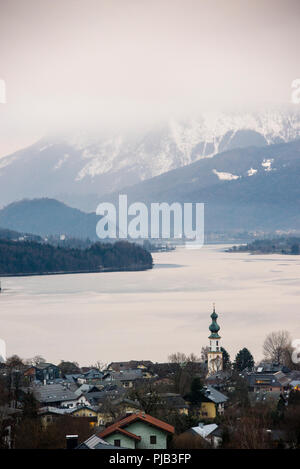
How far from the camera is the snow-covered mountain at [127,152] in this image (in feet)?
434

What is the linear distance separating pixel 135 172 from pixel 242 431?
13297 centimetres

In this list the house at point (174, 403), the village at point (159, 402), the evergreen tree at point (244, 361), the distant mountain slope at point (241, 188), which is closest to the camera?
the village at point (159, 402)

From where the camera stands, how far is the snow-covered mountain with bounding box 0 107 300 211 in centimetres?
13238

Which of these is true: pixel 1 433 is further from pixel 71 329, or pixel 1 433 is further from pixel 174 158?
pixel 174 158

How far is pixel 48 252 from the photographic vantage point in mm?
37969

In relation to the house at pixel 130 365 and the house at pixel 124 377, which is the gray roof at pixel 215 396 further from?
the house at pixel 130 365

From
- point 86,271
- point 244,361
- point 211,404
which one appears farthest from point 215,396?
point 86,271

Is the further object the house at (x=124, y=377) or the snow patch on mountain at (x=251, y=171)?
the snow patch on mountain at (x=251, y=171)

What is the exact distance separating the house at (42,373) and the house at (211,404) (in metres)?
2.00

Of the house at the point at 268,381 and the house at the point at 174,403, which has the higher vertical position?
the house at the point at 174,403

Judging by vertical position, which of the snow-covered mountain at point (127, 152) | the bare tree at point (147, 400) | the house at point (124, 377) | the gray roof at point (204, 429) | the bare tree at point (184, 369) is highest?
the snow-covered mountain at point (127, 152)

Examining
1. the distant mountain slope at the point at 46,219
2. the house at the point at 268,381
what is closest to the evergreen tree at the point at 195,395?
the house at the point at 268,381

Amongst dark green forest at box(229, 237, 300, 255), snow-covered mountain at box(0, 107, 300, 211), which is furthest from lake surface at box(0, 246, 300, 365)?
snow-covered mountain at box(0, 107, 300, 211)

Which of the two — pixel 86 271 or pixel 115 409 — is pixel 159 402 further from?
pixel 86 271
